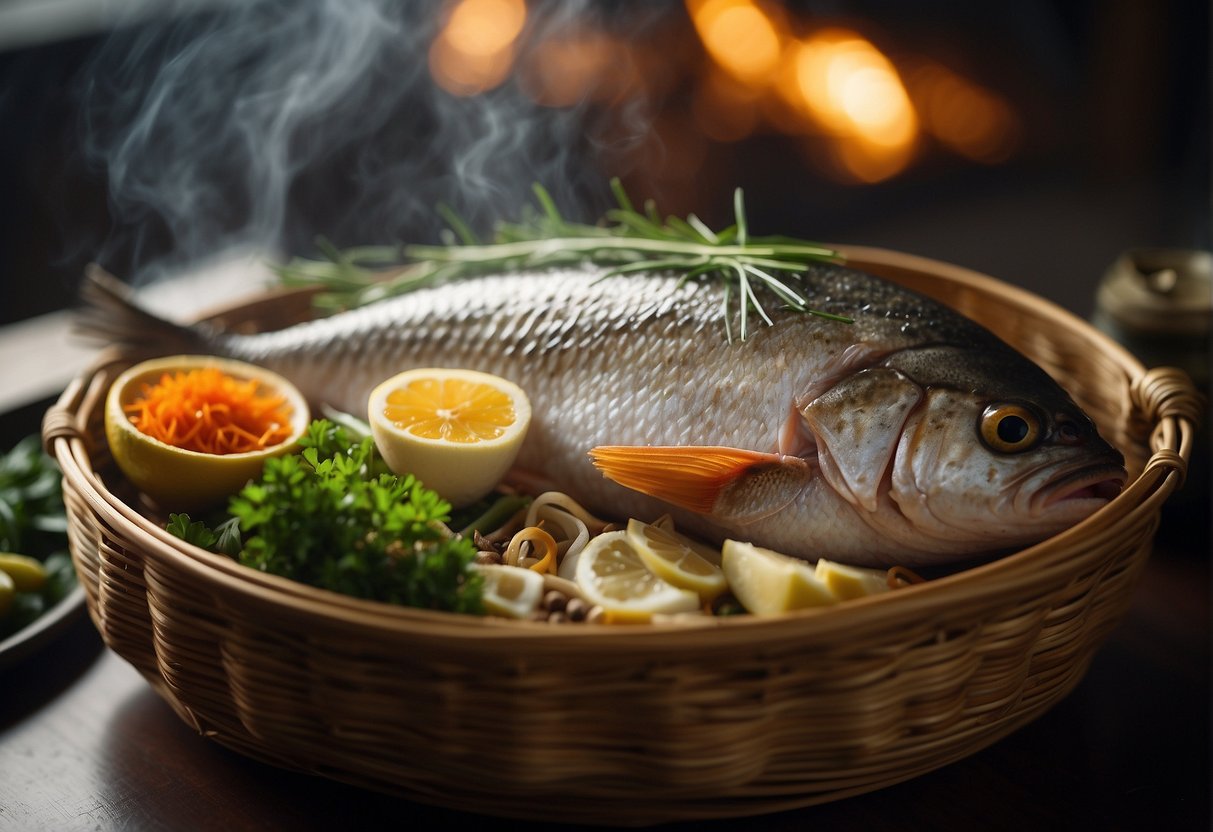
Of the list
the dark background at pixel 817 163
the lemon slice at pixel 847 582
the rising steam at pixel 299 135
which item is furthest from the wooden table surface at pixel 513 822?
the dark background at pixel 817 163

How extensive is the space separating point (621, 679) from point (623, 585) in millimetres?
269

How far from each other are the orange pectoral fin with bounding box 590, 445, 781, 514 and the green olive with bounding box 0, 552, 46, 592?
0.96m

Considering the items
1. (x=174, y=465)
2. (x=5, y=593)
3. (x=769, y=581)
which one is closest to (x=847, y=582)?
(x=769, y=581)

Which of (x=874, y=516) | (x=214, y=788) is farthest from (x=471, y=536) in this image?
(x=874, y=516)

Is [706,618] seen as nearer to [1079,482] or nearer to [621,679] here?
[621,679]

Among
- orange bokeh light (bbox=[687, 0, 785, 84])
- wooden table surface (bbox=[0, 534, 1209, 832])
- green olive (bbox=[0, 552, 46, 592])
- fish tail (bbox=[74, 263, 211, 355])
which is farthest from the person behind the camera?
orange bokeh light (bbox=[687, 0, 785, 84])

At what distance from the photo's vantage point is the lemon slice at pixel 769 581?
1306 mm

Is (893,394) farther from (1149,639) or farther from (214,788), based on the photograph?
(214,788)

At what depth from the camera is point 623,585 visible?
141 centimetres

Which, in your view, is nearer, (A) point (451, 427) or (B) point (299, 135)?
(A) point (451, 427)

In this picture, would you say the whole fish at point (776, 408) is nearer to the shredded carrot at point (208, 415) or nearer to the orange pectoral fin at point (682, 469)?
the orange pectoral fin at point (682, 469)

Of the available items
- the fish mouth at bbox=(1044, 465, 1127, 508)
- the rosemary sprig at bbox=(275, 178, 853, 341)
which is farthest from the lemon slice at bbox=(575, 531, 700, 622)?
the fish mouth at bbox=(1044, 465, 1127, 508)

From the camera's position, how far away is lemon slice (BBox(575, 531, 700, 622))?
1.35m

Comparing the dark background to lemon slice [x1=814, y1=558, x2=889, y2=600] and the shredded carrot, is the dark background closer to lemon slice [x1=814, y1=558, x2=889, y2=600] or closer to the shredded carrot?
the shredded carrot
